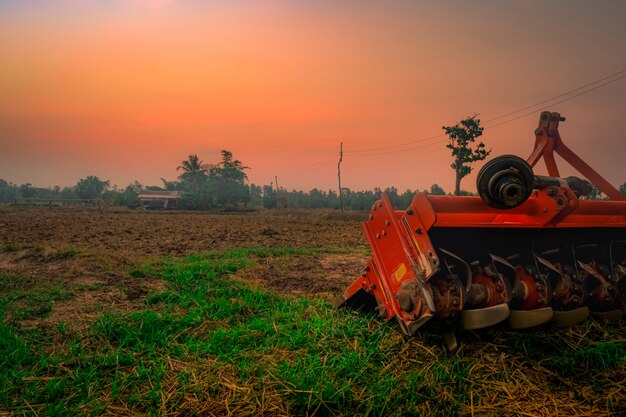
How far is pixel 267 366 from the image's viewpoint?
331 centimetres

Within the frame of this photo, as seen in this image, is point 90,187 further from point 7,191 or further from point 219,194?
point 7,191

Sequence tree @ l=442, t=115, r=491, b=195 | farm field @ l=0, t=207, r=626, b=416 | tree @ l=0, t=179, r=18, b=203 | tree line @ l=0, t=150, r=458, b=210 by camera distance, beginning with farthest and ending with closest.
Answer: tree @ l=0, t=179, r=18, b=203
tree line @ l=0, t=150, r=458, b=210
tree @ l=442, t=115, r=491, b=195
farm field @ l=0, t=207, r=626, b=416

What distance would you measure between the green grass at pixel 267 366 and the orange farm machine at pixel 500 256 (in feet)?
1.01

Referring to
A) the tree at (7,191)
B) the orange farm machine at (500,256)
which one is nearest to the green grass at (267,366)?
the orange farm machine at (500,256)

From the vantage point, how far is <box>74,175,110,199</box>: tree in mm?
→ 68188

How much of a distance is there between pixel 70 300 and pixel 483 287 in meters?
5.55

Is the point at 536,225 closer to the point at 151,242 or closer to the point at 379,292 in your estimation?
the point at 379,292

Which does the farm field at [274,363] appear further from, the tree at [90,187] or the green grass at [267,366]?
the tree at [90,187]

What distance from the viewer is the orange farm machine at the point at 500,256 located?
283cm

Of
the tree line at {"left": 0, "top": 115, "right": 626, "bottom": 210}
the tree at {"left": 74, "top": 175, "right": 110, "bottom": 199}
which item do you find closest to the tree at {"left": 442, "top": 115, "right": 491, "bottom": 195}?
the tree line at {"left": 0, "top": 115, "right": 626, "bottom": 210}

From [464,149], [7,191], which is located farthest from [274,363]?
[7,191]

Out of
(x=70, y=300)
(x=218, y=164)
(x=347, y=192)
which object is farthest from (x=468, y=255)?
(x=218, y=164)

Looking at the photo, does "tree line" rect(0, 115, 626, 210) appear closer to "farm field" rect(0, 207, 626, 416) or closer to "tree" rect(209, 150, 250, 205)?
"tree" rect(209, 150, 250, 205)

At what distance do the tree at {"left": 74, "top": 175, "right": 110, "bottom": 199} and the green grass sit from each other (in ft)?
238
